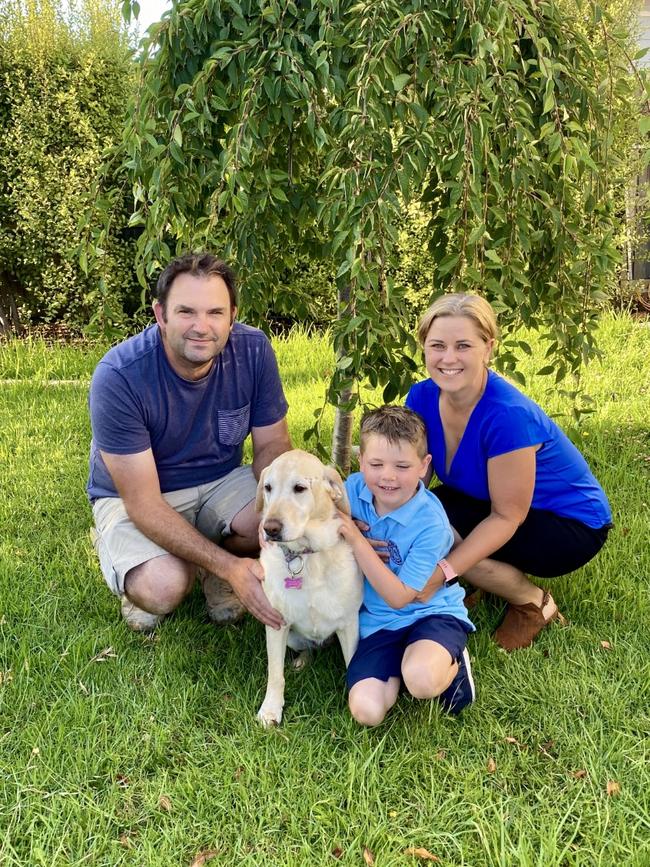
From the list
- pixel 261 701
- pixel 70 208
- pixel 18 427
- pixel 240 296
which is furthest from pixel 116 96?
pixel 261 701

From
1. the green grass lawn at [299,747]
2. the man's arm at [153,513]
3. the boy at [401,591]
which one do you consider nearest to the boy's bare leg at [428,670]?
the boy at [401,591]

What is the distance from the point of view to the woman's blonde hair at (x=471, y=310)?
2.71 m

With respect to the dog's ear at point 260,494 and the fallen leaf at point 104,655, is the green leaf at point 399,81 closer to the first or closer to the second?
the dog's ear at point 260,494

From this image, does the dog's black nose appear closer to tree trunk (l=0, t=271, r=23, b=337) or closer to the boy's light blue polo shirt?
the boy's light blue polo shirt

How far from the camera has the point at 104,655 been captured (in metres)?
3.04

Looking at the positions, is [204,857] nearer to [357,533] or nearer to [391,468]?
[357,533]

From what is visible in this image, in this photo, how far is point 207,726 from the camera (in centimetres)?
266

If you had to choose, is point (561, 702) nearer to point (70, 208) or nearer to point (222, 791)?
point (222, 791)

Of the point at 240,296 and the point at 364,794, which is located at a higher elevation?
the point at 240,296

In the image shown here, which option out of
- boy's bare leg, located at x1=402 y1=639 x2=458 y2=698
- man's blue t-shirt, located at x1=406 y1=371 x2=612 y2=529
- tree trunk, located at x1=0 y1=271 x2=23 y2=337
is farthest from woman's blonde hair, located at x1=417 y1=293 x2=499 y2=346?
tree trunk, located at x1=0 y1=271 x2=23 y2=337

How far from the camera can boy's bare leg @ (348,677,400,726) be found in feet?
8.34

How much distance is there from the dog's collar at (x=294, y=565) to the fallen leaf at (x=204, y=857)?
84 cm

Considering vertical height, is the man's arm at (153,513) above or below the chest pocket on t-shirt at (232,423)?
below

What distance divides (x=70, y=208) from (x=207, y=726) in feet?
20.5
